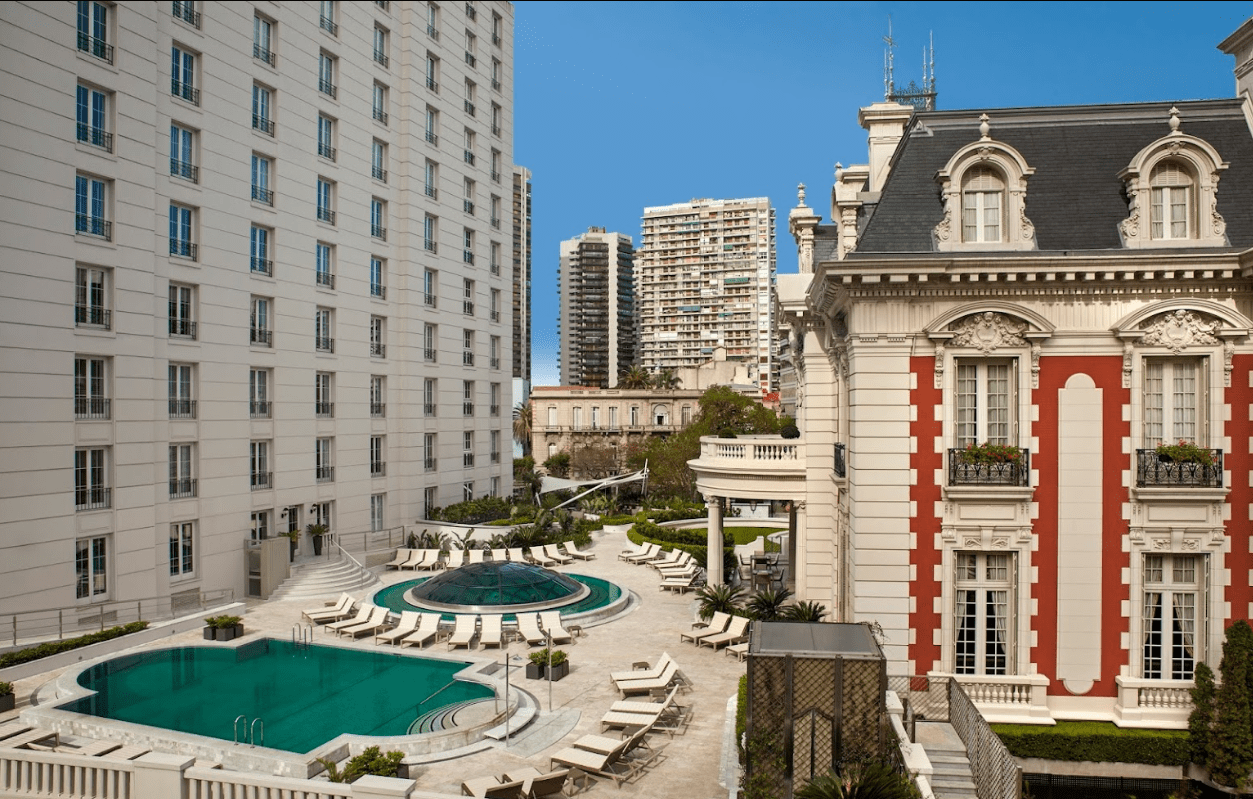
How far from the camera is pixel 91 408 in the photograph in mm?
24250

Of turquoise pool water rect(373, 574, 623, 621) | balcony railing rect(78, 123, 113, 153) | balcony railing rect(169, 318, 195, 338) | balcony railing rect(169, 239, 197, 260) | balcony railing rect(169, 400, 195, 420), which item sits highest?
balcony railing rect(78, 123, 113, 153)

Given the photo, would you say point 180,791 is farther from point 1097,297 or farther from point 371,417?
point 371,417

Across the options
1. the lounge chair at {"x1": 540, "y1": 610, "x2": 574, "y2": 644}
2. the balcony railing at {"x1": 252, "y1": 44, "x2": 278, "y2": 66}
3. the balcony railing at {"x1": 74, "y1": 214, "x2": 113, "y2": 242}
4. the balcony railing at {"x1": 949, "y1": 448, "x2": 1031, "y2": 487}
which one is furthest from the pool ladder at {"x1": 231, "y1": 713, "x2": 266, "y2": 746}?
the balcony railing at {"x1": 252, "y1": 44, "x2": 278, "y2": 66}

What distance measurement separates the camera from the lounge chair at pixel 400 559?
34688 millimetres

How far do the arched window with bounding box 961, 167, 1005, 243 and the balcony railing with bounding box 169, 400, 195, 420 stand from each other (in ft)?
82.7

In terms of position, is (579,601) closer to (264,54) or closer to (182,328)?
(182,328)

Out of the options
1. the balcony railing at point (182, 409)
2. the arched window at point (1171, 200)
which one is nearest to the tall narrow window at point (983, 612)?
the arched window at point (1171, 200)

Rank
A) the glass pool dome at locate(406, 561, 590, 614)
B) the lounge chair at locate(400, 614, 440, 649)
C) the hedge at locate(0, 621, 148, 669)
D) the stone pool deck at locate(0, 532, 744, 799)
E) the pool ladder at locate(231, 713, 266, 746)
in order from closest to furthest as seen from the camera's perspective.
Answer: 1. the stone pool deck at locate(0, 532, 744, 799)
2. the pool ladder at locate(231, 713, 266, 746)
3. the hedge at locate(0, 621, 148, 669)
4. the lounge chair at locate(400, 614, 440, 649)
5. the glass pool dome at locate(406, 561, 590, 614)

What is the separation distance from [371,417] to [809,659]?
30.1 m

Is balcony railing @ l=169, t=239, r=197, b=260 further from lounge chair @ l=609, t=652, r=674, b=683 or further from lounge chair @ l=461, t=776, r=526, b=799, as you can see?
lounge chair @ l=461, t=776, r=526, b=799

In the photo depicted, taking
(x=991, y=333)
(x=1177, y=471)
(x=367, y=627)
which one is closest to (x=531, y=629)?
(x=367, y=627)

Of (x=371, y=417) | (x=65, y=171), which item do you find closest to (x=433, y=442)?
(x=371, y=417)

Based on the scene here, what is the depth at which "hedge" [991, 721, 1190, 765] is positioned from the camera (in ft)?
49.3

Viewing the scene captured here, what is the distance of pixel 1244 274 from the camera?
49.6ft
